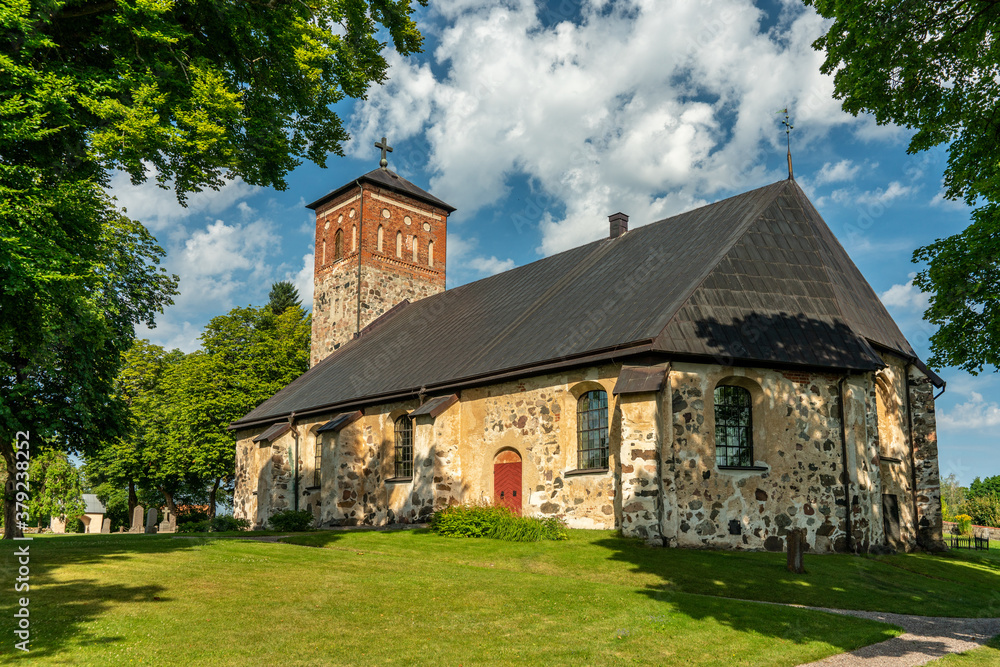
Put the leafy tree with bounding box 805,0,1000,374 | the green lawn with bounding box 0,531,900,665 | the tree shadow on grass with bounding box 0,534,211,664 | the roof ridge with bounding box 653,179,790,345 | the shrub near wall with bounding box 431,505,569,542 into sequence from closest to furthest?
the tree shadow on grass with bounding box 0,534,211,664 → the green lawn with bounding box 0,531,900,665 → the leafy tree with bounding box 805,0,1000,374 → the shrub near wall with bounding box 431,505,569,542 → the roof ridge with bounding box 653,179,790,345

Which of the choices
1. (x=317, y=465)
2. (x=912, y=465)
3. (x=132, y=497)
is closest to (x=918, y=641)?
(x=912, y=465)

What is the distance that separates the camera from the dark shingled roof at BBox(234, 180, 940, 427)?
1609 centimetres

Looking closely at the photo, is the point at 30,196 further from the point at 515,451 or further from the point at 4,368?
the point at 515,451

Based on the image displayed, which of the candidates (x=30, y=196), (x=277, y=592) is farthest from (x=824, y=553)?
(x=30, y=196)

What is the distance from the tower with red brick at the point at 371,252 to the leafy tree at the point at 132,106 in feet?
64.8

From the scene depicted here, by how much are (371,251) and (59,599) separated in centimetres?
2614

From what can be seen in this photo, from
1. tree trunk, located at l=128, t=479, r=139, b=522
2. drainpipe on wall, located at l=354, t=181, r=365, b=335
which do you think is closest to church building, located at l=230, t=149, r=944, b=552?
drainpipe on wall, located at l=354, t=181, r=365, b=335

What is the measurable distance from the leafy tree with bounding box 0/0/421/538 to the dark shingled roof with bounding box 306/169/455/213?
2097 cm

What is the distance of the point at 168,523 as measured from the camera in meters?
32.8

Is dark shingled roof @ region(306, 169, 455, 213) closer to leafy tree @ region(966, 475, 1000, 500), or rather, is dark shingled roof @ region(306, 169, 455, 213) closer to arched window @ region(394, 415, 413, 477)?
arched window @ region(394, 415, 413, 477)

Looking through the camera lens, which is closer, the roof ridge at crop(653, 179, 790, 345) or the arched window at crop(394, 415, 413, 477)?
the roof ridge at crop(653, 179, 790, 345)

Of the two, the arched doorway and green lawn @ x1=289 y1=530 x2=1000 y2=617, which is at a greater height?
the arched doorway

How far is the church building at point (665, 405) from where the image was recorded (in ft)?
50.8

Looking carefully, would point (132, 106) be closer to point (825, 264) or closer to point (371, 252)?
point (825, 264)
